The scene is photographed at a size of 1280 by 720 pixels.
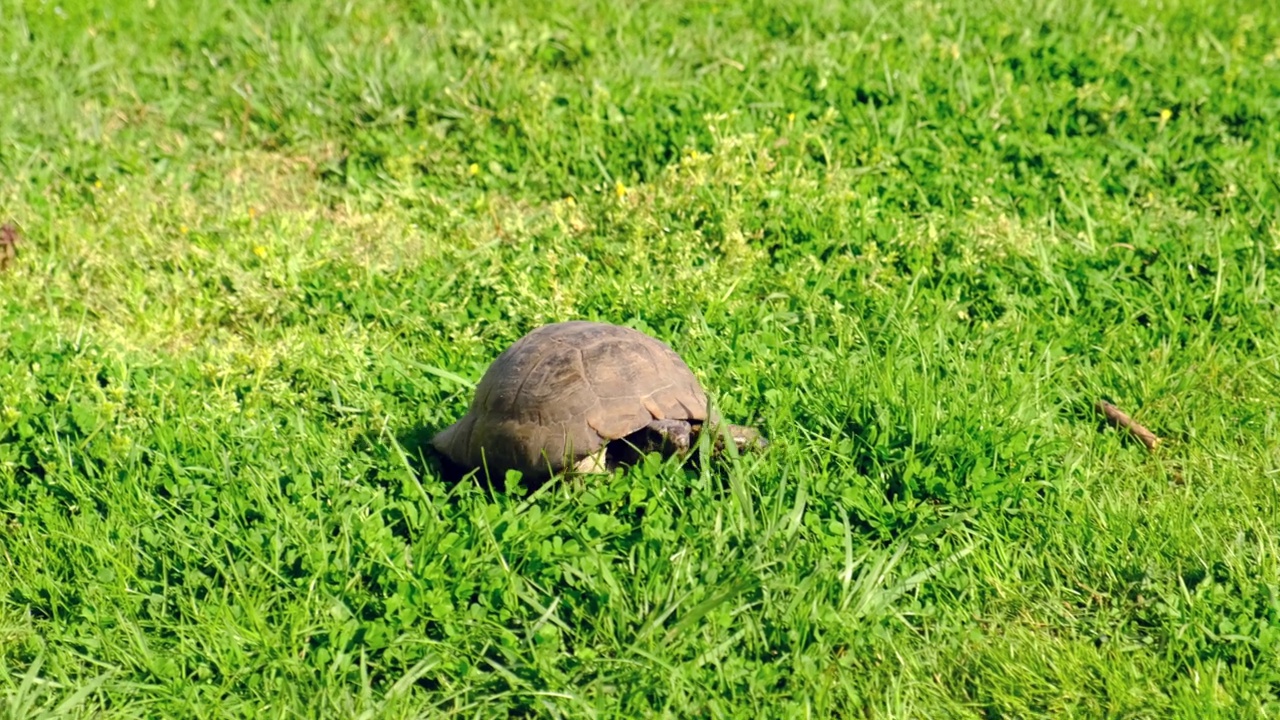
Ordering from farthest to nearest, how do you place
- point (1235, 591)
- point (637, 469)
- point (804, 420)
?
1. point (804, 420)
2. point (637, 469)
3. point (1235, 591)

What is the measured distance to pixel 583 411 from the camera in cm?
417

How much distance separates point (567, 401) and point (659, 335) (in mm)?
1091

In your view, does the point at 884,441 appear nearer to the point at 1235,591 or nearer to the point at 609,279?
the point at 1235,591

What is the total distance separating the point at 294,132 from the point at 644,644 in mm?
4177

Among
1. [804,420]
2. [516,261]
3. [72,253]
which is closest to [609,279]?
[516,261]

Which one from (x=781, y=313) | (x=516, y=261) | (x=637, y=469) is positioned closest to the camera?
(x=637, y=469)

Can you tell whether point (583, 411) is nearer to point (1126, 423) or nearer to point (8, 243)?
point (1126, 423)

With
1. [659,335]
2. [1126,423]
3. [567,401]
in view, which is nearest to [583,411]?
[567,401]

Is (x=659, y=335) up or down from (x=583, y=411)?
down

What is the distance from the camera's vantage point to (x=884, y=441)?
4.33 meters

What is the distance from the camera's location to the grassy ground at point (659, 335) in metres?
3.69

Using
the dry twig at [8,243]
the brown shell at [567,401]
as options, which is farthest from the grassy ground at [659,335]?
the brown shell at [567,401]

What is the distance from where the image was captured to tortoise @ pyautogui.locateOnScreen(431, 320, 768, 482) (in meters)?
4.16

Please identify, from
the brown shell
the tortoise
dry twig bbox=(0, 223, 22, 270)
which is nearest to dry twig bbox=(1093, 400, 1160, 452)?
the tortoise
